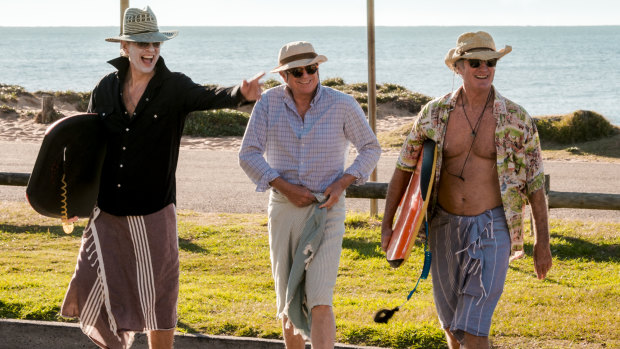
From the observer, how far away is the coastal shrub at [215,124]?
2311 cm

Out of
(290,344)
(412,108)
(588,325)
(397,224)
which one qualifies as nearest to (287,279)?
(290,344)

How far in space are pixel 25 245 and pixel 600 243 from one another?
5.79m

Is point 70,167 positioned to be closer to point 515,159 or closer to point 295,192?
point 295,192

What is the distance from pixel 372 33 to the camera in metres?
9.68

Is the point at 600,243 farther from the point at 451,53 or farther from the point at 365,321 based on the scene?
the point at 451,53

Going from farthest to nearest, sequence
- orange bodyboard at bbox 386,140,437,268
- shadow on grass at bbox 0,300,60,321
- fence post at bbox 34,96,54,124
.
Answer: fence post at bbox 34,96,54,124
shadow on grass at bbox 0,300,60,321
orange bodyboard at bbox 386,140,437,268

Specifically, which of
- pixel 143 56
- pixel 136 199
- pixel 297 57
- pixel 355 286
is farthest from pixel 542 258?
pixel 355 286

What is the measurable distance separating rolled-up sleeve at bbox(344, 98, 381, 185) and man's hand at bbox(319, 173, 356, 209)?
34mm

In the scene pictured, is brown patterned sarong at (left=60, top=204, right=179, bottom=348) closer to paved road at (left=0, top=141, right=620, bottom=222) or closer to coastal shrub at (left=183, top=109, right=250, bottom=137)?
paved road at (left=0, top=141, right=620, bottom=222)

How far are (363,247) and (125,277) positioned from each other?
4.18 m

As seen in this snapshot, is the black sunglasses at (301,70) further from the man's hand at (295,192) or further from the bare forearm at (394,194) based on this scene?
the bare forearm at (394,194)

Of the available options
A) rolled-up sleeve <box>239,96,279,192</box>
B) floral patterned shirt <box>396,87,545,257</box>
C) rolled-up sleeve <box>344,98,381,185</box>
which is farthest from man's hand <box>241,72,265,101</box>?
floral patterned shirt <box>396,87,545,257</box>

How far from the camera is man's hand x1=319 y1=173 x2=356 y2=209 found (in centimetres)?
498

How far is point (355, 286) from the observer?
7508mm
